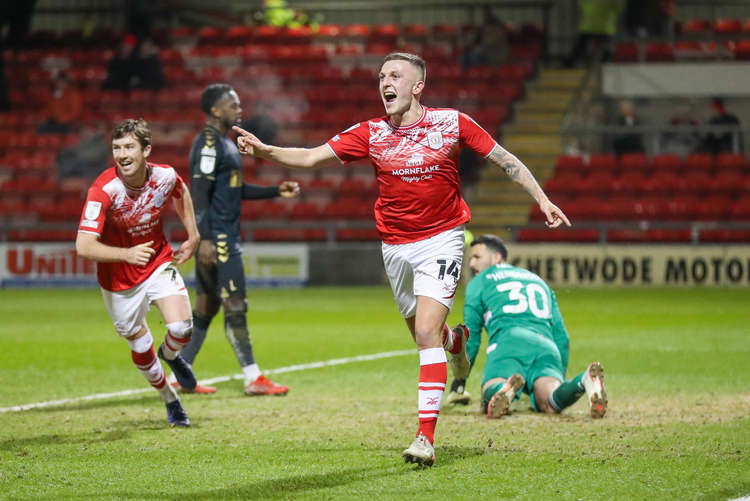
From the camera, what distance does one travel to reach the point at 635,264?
20.0m

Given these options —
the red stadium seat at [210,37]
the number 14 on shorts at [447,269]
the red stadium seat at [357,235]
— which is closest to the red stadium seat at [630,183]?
the red stadium seat at [357,235]

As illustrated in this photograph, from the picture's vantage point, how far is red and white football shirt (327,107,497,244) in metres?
5.95

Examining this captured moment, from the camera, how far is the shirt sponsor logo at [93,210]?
6.45 m

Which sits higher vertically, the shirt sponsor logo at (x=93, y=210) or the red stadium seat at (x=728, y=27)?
the red stadium seat at (x=728, y=27)

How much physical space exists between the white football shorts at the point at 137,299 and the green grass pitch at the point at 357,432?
70 centimetres

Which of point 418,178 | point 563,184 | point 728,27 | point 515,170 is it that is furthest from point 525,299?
point 728,27

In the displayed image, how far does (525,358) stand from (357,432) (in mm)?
1398

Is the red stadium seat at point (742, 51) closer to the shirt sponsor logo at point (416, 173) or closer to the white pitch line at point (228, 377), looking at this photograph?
the white pitch line at point (228, 377)

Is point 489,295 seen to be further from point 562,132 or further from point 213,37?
point 213,37

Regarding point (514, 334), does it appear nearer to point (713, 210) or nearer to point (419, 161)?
point (419, 161)

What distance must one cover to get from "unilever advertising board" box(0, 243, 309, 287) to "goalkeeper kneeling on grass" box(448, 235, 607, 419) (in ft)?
44.0

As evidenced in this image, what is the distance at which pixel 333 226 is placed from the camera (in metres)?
20.9

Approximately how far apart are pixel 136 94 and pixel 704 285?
48.9ft

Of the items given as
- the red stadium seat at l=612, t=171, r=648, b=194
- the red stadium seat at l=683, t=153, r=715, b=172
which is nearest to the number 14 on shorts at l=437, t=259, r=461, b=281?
the red stadium seat at l=612, t=171, r=648, b=194
